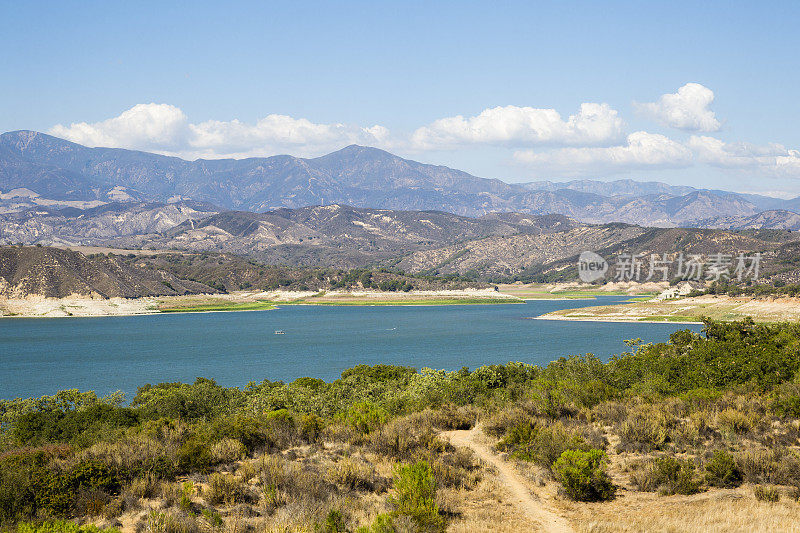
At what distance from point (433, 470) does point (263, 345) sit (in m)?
94.8

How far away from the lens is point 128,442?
18391mm

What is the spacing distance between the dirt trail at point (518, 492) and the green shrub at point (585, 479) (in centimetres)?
101

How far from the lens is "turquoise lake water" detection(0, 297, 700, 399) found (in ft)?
263

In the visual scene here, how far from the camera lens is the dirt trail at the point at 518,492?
15328 millimetres

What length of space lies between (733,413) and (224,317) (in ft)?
530

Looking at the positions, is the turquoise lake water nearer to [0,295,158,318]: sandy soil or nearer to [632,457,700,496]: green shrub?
[0,295,158,318]: sandy soil

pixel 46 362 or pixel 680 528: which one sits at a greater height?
pixel 680 528

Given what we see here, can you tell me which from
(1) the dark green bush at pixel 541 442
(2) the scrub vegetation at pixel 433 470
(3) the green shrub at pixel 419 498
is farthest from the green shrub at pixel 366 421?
(3) the green shrub at pixel 419 498

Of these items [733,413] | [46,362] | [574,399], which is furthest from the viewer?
[46,362]

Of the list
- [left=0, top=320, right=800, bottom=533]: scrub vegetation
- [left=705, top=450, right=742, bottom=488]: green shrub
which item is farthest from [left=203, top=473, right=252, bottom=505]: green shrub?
Answer: [left=705, top=450, right=742, bottom=488]: green shrub

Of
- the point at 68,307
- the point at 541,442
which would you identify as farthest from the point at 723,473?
the point at 68,307

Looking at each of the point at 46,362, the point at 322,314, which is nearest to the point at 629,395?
the point at 46,362

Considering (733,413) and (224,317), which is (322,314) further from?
(733,413)

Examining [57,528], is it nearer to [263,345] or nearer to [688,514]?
[688,514]
